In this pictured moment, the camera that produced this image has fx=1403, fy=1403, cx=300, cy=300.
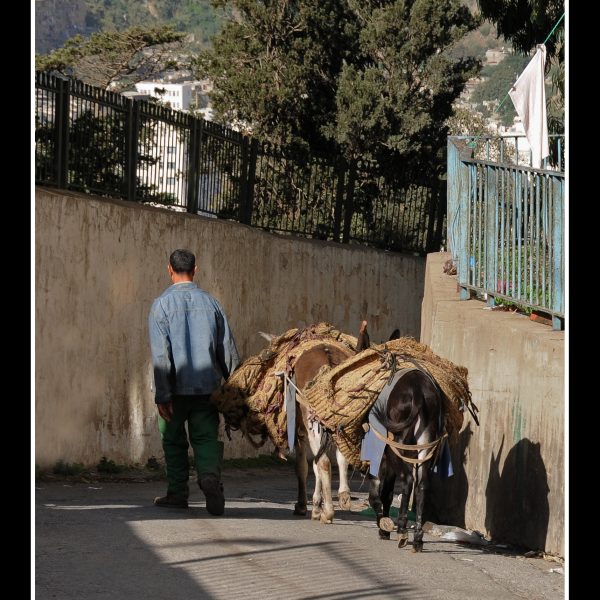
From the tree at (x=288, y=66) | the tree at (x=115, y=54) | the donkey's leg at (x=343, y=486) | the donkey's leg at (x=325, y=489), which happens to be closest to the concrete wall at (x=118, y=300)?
the donkey's leg at (x=343, y=486)

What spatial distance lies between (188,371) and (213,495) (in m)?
0.96

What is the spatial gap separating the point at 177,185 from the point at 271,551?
27.2 ft

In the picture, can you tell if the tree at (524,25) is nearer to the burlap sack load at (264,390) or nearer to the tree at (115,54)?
the burlap sack load at (264,390)

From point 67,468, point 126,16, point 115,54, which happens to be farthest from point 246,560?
point 126,16

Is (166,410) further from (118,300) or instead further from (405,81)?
(405,81)

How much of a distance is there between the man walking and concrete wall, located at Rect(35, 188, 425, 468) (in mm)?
2333

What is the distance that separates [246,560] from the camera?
8703mm

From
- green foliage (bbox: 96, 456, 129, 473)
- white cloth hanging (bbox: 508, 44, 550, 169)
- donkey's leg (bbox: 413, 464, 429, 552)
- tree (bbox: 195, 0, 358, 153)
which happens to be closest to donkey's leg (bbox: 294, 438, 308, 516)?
donkey's leg (bbox: 413, 464, 429, 552)

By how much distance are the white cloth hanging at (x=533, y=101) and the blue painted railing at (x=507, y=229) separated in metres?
0.57

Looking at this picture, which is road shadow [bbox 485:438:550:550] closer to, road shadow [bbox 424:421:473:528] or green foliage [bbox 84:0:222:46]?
road shadow [bbox 424:421:473:528]

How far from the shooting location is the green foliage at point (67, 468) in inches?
516
